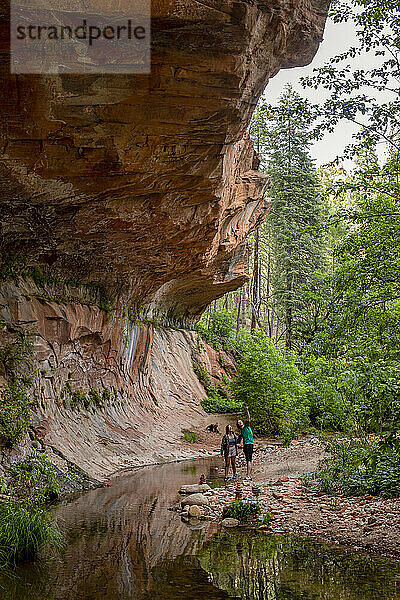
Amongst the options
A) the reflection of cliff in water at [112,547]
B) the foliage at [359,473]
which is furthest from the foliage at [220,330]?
the foliage at [359,473]

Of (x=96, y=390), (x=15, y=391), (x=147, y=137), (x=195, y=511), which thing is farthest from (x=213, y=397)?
(x=147, y=137)

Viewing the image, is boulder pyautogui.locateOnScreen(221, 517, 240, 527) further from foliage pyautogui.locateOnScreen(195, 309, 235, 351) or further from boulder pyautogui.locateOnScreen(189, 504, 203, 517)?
foliage pyautogui.locateOnScreen(195, 309, 235, 351)

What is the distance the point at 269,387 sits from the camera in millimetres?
22375

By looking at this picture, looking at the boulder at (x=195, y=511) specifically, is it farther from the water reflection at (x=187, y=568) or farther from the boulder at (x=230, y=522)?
the boulder at (x=230, y=522)

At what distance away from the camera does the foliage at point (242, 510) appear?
31.8 ft

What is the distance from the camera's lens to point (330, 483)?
10.9 metres

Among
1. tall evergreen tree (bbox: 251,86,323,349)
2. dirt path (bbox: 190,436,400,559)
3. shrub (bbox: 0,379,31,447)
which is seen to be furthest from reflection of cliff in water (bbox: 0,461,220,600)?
tall evergreen tree (bbox: 251,86,323,349)

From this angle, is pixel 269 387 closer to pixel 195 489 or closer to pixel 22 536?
pixel 195 489

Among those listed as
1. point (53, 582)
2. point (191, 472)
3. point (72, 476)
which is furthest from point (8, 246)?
point (53, 582)

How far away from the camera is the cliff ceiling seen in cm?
823

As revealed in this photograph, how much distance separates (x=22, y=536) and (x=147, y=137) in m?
6.93

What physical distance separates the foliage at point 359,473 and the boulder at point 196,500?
2.36 metres

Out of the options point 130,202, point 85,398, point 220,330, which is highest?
point 130,202

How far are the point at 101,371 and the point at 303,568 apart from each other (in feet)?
41.7
